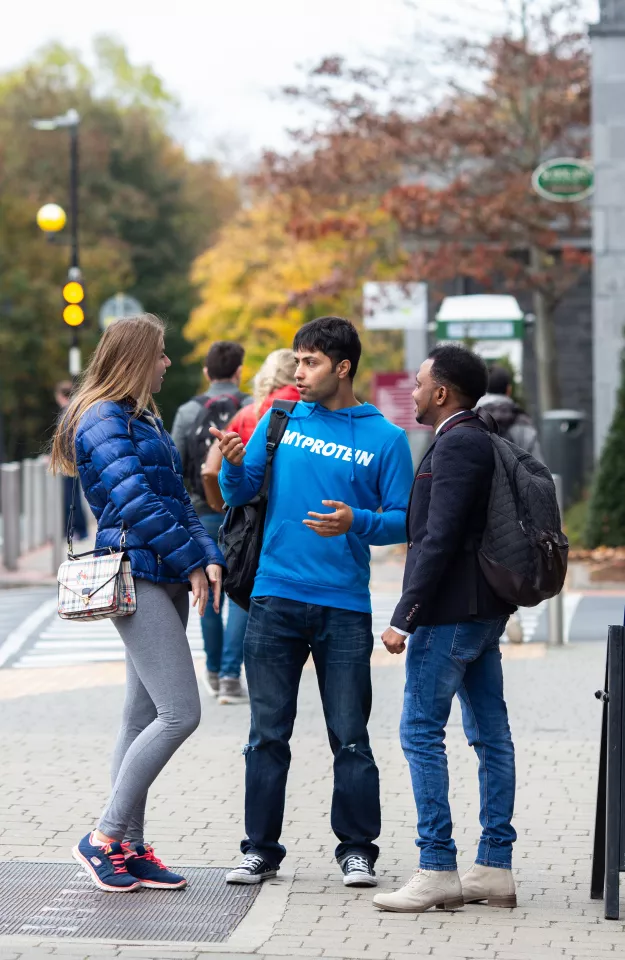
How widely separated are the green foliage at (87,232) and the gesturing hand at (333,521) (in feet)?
152

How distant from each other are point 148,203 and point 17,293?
36.5ft

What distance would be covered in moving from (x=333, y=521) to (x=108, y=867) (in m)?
1.38

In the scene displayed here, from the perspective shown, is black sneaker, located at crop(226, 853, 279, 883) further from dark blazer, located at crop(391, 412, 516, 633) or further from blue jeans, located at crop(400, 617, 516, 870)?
dark blazer, located at crop(391, 412, 516, 633)

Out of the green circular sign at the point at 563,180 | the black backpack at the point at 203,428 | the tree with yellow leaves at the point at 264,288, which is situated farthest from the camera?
the tree with yellow leaves at the point at 264,288

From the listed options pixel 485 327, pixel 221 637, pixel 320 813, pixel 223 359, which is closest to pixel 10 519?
pixel 485 327

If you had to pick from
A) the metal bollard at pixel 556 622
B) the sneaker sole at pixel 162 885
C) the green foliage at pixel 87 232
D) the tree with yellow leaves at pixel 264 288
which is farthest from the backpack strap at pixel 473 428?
the green foliage at pixel 87 232

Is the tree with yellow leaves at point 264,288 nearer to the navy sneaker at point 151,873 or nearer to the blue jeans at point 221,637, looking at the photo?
the blue jeans at point 221,637

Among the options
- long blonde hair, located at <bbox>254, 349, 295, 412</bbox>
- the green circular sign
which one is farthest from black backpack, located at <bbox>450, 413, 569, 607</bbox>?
the green circular sign

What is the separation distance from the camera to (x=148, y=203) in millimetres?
60719

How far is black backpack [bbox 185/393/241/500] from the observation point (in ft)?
30.0

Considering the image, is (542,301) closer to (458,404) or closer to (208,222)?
(458,404)

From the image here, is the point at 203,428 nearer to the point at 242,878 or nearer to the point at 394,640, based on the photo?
the point at 242,878

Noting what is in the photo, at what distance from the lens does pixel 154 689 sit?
5438 mm

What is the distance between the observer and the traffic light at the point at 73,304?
1897 centimetres
